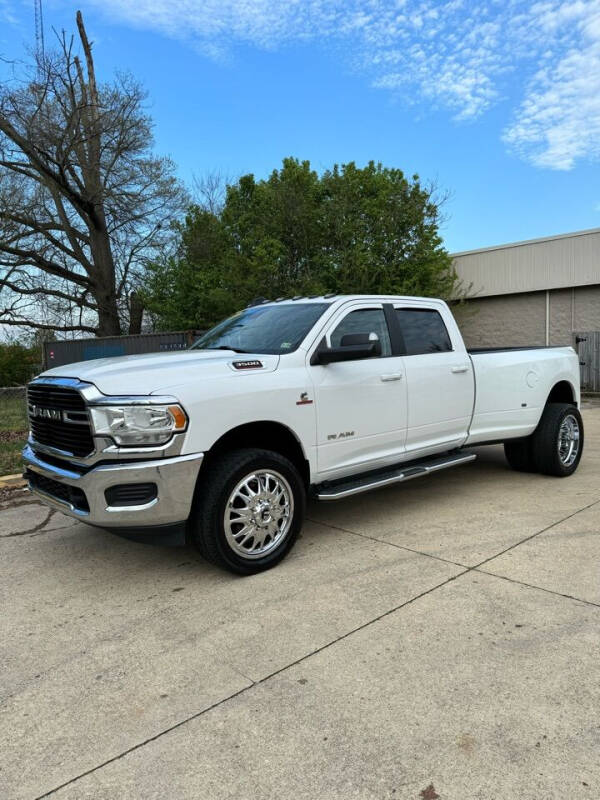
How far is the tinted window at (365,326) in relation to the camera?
473 cm

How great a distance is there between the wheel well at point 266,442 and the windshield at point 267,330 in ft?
1.99

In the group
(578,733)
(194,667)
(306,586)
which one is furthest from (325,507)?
(578,733)

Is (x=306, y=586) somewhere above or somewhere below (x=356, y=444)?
below

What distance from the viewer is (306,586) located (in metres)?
3.82

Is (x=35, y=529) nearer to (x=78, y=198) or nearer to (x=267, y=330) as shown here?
(x=267, y=330)

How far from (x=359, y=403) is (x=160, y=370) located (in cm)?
164

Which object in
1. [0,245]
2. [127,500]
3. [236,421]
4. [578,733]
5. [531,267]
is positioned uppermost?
[0,245]

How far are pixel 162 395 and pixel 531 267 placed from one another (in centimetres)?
2224

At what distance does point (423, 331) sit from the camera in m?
5.50

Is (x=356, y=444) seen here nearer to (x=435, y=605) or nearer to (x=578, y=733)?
(x=435, y=605)

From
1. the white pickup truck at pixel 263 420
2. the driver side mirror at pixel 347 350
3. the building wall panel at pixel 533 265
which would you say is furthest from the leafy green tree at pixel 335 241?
the driver side mirror at pixel 347 350

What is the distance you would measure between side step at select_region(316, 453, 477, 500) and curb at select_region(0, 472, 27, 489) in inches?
158

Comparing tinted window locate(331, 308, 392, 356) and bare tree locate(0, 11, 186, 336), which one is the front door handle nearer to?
tinted window locate(331, 308, 392, 356)

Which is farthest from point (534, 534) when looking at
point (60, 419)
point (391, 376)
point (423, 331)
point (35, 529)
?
point (35, 529)
